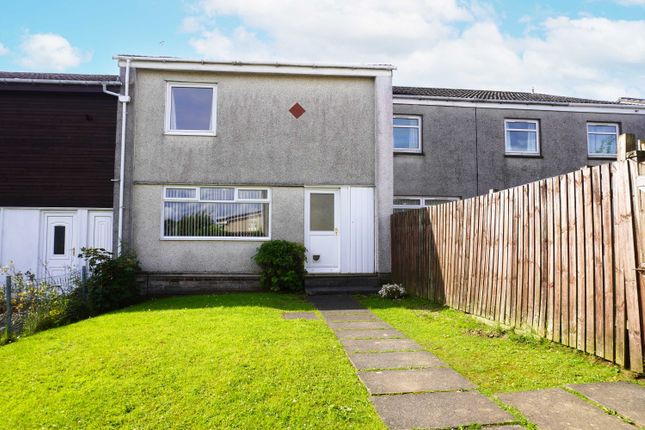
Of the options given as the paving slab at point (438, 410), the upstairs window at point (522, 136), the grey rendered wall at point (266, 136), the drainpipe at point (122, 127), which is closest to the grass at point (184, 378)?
the paving slab at point (438, 410)

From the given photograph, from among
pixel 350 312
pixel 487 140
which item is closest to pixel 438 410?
pixel 350 312

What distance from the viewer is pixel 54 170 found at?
10219mm

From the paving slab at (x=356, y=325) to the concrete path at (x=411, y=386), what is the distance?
0.13 m

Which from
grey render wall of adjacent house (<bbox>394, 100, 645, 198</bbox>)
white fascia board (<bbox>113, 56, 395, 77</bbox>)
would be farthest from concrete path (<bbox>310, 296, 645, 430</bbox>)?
grey render wall of adjacent house (<bbox>394, 100, 645, 198</bbox>)

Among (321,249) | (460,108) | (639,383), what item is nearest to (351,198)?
(321,249)

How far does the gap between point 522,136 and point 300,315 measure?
10431 millimetres

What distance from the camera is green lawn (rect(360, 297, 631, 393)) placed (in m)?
3.55

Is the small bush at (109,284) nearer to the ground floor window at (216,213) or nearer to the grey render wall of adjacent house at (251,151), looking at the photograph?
the grey render wall of adjacent house at (251,151)

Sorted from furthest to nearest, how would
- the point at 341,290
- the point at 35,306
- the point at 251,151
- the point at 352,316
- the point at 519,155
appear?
the point at 519,155 < the point at 251,151 < the point at 341,290 < the point at 352,316 < the point at 35,306

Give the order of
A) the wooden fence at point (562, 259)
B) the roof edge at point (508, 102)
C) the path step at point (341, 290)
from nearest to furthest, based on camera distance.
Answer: the wooden fence at point (562, 259) < the path step at point (341, 290) < the roof edge at point (508, 102)

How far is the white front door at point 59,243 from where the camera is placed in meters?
10.2

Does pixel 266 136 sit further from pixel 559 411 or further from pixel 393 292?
pixel 559 411

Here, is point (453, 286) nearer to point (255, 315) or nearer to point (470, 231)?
point (470, 231)

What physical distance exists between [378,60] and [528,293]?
24.6ft
